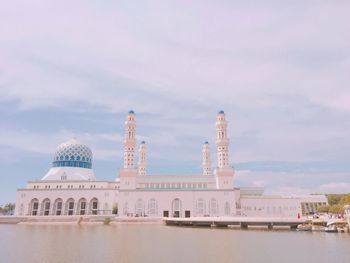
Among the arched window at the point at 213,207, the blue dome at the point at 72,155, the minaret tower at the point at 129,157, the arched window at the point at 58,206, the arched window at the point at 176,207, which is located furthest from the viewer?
the blue dome at the point at 72,155

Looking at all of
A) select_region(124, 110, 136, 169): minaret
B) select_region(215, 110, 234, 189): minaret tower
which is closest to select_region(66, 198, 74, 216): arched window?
select_region(124, 110, 136, 169): minaret

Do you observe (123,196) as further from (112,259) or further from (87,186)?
(112,259)

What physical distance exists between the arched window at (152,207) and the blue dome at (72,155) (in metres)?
19.5

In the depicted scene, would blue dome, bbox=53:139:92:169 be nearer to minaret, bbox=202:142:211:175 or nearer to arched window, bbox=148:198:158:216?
arched window, bbox=148:198:158:216

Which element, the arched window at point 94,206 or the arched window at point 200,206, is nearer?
the arched window at point 200,206

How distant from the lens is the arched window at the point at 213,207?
211ft

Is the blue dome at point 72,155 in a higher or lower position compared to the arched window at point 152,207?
higher

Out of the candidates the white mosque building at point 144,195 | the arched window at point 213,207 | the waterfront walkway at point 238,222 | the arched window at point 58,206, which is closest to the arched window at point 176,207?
the white mosque building at point 144,195

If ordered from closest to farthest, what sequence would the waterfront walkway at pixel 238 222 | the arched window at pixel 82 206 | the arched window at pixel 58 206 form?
1. the waterfront walkway at pixel 238 222
2. the arched window at pixel 82 206
3. the arched window at pixel 58 206

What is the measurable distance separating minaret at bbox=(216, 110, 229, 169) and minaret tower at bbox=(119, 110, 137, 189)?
1652cm

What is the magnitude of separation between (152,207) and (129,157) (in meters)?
10.6

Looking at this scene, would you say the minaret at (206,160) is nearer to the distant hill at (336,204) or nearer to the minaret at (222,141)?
the minaret at (222,141)

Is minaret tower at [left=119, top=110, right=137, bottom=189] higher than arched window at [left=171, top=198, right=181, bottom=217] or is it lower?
higher

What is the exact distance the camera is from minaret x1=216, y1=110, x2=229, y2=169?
67.1 m
